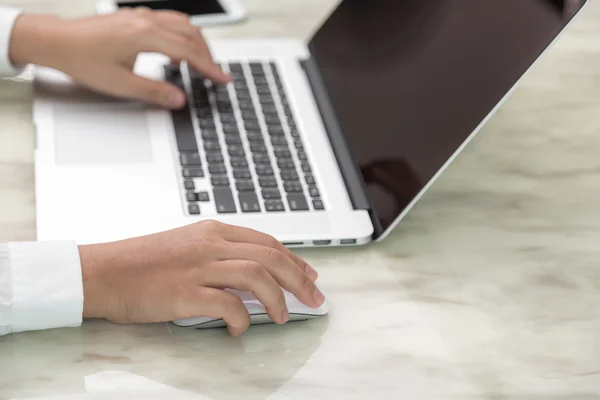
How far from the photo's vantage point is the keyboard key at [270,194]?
0.91 metres

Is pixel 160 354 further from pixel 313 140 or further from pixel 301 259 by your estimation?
pixel 313 140

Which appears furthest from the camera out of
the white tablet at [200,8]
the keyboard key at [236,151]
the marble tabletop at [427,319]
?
the white tablet at [200,8]

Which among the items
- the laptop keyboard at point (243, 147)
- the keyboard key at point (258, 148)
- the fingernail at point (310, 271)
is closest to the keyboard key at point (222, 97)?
the laptop keyboard at point (243, 147)

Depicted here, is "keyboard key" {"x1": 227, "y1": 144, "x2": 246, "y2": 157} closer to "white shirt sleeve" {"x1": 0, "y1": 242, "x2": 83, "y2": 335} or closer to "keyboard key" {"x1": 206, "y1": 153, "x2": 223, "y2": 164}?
"keyboard key" {"x1": 206, "y1": 153, "x2": 223, "y2": 164}

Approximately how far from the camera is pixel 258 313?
79 cm

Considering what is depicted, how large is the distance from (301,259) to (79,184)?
0.23 metres

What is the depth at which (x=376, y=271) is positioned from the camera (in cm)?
87

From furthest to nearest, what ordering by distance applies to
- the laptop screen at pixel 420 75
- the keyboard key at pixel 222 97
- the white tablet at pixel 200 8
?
the white tablet at pixel 200 8, the keyboard key at pixel 222 97, the laptop screen at pixel 420 75

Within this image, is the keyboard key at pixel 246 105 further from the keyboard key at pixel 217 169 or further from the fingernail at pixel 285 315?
the fingernail at pixel 285 315

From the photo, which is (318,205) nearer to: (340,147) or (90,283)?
(340,147)

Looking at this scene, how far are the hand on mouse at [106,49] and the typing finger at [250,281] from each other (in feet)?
1.01

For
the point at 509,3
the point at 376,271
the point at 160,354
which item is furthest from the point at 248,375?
the point at 509,3

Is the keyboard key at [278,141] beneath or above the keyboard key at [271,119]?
above

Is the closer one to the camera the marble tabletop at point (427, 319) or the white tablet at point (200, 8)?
the marble tabletop at point (427, 319)
